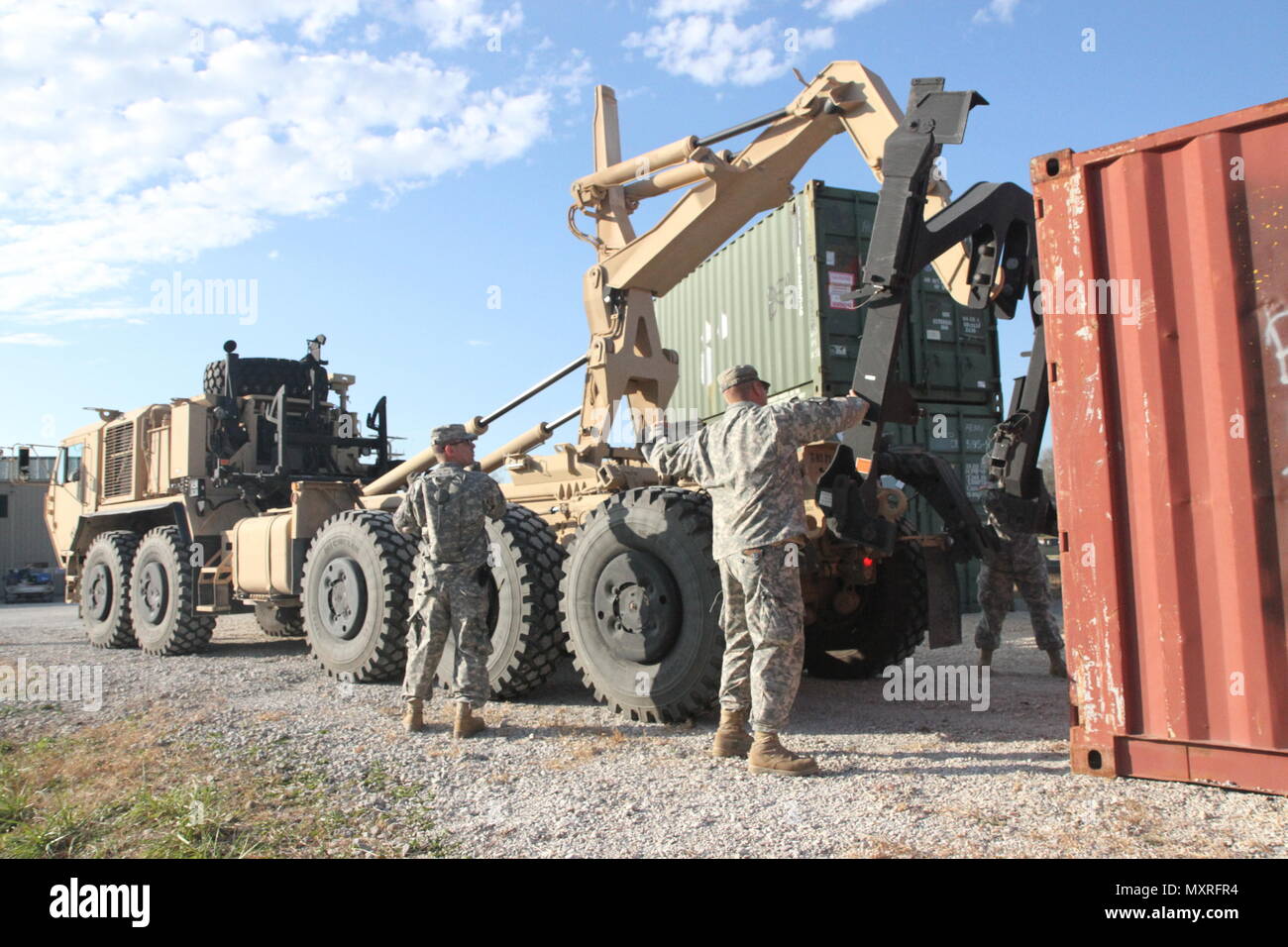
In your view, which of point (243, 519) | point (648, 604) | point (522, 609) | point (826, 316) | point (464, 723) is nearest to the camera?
point (464, 723)

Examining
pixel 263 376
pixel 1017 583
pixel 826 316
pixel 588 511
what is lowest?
pixel 1017 583

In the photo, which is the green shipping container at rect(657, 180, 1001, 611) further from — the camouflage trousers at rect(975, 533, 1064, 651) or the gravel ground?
the gravel ground

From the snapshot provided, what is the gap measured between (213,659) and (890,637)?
6.52m

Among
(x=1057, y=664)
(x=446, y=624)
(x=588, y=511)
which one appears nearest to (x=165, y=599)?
(x=446, y=624)

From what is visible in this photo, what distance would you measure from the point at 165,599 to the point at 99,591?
1717 millimetres

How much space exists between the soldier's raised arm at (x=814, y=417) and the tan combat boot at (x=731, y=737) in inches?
54.3

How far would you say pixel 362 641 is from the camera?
7.25m

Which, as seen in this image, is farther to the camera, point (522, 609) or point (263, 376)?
point (263, 376)

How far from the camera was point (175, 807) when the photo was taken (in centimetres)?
377

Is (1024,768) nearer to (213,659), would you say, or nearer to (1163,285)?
(1163,285)

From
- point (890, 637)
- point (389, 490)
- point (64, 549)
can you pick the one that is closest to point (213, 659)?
point (389, 490)

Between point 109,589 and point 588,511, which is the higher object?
point 588,511

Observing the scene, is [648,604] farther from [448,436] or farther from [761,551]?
[448,436]

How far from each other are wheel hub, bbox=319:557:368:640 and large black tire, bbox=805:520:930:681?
3.46 metres
